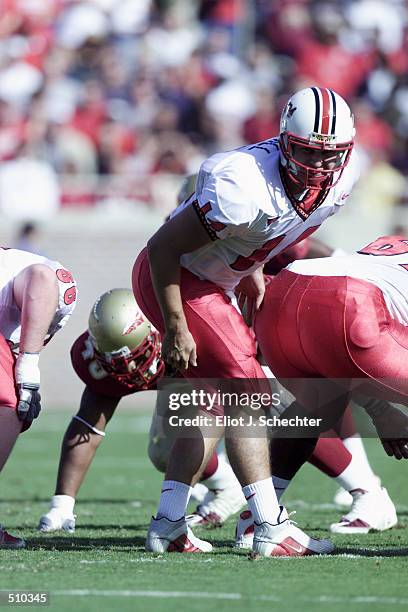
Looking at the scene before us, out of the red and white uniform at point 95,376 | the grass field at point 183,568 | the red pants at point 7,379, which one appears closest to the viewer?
the grass field at point 183,568

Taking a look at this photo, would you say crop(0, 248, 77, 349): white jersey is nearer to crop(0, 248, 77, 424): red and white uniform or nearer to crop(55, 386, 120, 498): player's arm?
crop(0, 248, 77, 424): red and white uniform

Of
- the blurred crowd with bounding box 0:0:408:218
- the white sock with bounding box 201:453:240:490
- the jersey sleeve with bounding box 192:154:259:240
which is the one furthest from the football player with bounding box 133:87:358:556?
the blurred crowd with bounding box 0:0:408:218

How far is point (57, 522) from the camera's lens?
5742 mm

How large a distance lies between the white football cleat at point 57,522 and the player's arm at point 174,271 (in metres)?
1.42

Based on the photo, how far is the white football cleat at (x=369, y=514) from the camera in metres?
5.83

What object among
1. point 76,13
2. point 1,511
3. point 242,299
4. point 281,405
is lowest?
point 1,511

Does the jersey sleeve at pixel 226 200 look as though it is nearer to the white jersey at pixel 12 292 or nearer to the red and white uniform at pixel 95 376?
the white jersey at pixel 12 292

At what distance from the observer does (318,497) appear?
7383 mm

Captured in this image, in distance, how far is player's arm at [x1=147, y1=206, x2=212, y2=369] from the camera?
4574 millimetres

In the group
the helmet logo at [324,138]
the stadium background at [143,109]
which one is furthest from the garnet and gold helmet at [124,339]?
the stadium background at [143,109]

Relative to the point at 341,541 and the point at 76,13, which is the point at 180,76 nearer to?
the point at 76,13

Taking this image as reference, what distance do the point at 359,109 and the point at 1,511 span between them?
28.3 feet

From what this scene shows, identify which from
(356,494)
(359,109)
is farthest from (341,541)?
(359,109)

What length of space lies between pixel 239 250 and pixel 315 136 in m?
0.54
